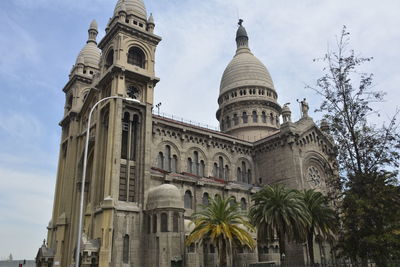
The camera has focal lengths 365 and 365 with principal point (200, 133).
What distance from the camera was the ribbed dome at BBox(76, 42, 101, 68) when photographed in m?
54.1

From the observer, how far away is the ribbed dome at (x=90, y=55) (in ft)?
177

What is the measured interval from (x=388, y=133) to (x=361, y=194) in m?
4.49

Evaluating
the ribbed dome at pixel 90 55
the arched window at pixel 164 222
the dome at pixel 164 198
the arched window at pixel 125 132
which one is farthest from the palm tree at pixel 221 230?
the ribbed dome at pixel 90 55

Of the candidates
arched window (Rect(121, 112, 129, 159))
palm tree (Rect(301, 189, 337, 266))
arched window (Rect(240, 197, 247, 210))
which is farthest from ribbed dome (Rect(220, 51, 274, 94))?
palm tree (Rect(301, 189, 337, 266))

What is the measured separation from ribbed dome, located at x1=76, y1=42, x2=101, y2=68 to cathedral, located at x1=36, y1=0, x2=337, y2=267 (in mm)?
208

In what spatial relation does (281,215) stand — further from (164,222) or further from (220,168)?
(220,168)

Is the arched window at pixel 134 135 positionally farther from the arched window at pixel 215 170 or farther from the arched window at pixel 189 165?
the arched window at pixel 215 170

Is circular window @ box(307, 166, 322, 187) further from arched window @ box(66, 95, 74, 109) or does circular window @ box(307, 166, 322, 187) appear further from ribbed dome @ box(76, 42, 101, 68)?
arched window @ box(66, 95, 74, 109)

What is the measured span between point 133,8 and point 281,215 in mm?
28884

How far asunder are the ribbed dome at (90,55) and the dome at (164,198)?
27.2 meters

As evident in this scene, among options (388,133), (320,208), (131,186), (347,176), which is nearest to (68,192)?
(131,186)

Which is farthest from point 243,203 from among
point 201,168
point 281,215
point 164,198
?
point 281,215

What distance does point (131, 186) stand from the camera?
35.8 metres

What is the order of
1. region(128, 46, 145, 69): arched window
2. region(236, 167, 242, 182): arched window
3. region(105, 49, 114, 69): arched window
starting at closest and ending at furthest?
region(128, 46, 145, 69): arched window < region(105, 49, 114, 69): arched window < region(236, 167, 242, 182): arched window
